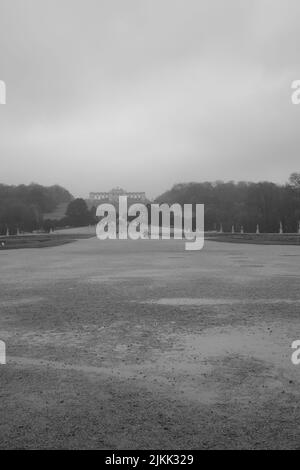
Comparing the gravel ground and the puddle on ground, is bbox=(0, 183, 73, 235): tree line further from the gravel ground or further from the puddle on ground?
the gravel ground

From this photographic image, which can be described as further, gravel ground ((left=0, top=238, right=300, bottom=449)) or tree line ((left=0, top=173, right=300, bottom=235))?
tree line ((left=0, top=173, right=300, bottom=235))

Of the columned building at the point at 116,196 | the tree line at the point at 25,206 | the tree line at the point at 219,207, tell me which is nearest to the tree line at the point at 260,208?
the tree line at the point at 219,207

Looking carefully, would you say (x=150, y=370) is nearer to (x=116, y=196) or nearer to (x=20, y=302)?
(x=20, y=302)

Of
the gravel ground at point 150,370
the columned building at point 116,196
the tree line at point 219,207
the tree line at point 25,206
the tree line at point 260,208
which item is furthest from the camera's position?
the columned building at point 116,196

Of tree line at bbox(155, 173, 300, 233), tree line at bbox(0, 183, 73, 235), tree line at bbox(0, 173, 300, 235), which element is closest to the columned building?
tree line at bbox(0, 183, 73, 235)

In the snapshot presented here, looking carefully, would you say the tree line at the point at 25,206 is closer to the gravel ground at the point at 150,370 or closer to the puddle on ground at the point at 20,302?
the puddle on ground at the point at 20,302

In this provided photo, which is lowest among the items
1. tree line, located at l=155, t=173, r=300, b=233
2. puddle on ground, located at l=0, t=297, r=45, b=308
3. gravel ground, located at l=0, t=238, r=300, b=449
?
puddle on ground, located at l=0, t=297, r=45, b=308

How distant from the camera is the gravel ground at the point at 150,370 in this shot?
4.03 metres

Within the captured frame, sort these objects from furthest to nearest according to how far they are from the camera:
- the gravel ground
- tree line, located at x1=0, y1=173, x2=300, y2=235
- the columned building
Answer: the columned building, tree line, located at x1=0, y1=173, x2=300, y2=235, the gravel ground

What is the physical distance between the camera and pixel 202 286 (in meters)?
13.0

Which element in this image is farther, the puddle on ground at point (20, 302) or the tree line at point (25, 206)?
the tree line at point (25, 206)

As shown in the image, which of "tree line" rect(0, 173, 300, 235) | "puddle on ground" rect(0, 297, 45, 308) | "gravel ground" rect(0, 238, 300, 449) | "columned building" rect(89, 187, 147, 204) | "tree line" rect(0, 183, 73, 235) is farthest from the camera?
"columned building" rect(89, 187, 147, 204)

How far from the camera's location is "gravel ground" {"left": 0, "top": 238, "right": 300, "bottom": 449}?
4031mm

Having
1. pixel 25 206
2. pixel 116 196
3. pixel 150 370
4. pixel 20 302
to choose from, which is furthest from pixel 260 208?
pixel 116 196
